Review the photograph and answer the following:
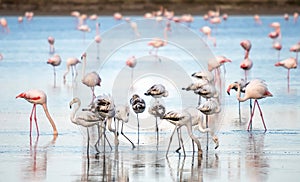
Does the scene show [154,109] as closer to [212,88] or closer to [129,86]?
[212,88]

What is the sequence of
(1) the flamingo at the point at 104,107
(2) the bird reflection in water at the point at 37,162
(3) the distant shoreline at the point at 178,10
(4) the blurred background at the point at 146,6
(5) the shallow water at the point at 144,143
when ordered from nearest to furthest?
(2) the bird reflection in water at the point at 37,162
(5) the shallow water at the point at 144,143
(1) the flamingo at the point at 104,107
(3) the distant shoreline at the point at 178,10
(4) the blurred background at the point at 146,6

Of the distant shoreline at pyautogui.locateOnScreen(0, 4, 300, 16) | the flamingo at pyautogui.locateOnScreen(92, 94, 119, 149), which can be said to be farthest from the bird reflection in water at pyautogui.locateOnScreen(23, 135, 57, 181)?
the distant shoreline at pyautogui.locateOnScreen(0, 4, 300, 16)

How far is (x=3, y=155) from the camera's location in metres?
9.67

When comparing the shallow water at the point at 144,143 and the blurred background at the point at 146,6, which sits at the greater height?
the blurred background at the point at 146,6

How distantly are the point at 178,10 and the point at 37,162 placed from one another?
1354 inches

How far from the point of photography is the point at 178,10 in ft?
142

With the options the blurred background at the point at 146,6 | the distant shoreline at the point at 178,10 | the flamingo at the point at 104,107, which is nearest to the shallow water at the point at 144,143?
the flamingo at the point at 104,107

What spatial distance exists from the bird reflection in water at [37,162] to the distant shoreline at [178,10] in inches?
1269

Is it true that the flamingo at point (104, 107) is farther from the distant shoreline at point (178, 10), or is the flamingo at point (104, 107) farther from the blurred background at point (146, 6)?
the blurred background at point (146, 6)

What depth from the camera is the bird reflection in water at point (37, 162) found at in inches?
338

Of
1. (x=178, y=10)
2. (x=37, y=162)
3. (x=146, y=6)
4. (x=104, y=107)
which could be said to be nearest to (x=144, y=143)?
(x=104, y=107)

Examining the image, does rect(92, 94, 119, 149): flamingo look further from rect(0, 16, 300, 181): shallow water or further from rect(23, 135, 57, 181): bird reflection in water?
rect(23, 135, 57, 181): bird reflection in water

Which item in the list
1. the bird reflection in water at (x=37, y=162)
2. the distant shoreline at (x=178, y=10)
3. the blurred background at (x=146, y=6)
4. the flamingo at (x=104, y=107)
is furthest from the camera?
the blurred background at (x=146, y=6)

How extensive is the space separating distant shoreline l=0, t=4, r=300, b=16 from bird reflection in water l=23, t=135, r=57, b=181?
32237mm
